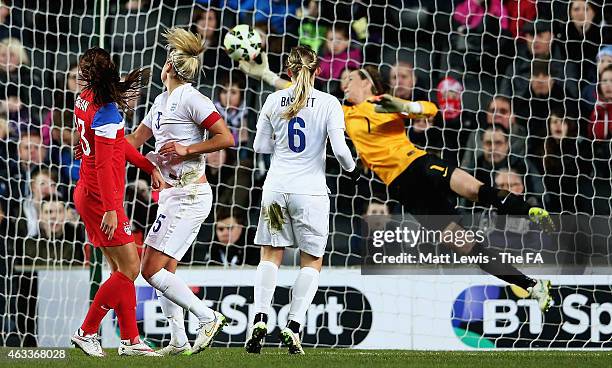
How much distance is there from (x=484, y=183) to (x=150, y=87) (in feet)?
10.3

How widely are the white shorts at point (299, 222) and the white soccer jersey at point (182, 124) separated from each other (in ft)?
1.55

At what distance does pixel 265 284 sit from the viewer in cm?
656

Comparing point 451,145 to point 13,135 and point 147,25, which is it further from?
point 13,135

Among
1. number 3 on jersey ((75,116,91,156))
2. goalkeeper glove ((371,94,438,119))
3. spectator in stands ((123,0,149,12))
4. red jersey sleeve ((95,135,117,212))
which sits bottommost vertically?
red jersey sleeve ((95,135,117,212))

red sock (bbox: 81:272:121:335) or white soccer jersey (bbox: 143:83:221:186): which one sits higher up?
white soccer jersey (bbox: 143:83:221:186)

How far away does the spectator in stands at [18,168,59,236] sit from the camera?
9.45 m

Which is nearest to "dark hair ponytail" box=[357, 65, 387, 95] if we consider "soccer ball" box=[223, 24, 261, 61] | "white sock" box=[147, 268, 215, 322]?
"soccer ball" box=[223, 24, 261, 61]

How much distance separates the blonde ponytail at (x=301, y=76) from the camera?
652cm

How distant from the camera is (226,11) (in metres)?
10.5

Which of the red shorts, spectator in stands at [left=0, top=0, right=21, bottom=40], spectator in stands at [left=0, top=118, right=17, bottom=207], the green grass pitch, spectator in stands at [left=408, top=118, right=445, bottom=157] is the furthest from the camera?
spectator in stands at [left=0, top=0, right=21, bottom=40]

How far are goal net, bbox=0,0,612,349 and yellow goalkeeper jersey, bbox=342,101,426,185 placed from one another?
32 centimetres

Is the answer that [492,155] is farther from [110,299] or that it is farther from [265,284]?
[110,299]

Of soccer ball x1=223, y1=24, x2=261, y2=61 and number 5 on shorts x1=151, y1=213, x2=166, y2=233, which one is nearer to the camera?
number 5 on shorts x1=151, y1=213, x2=166, y2=233

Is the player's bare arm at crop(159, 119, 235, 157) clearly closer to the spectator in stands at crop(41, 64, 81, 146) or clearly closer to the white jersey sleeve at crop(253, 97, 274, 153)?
the white jersey sleeve at crop(253, 97, 274, 153)
